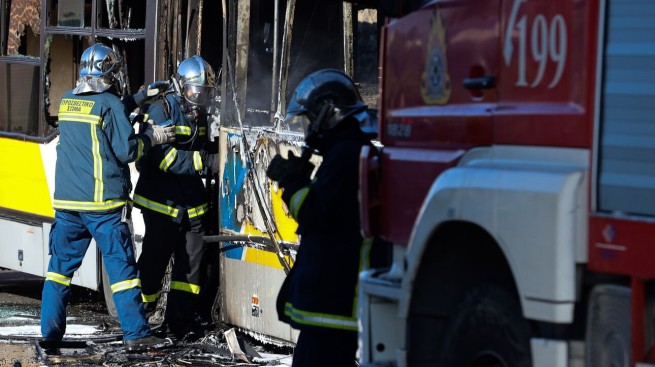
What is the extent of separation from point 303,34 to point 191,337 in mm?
2215

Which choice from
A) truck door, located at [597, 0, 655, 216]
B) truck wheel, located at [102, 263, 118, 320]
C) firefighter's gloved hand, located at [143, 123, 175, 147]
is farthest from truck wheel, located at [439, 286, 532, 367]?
truck wheel, located at [102, 263, 118, 320]

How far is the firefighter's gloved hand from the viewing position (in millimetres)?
8297

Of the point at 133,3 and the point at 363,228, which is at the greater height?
the point at 133,3

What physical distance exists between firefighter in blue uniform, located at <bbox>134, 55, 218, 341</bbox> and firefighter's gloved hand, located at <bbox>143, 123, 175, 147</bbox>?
86 millimetres

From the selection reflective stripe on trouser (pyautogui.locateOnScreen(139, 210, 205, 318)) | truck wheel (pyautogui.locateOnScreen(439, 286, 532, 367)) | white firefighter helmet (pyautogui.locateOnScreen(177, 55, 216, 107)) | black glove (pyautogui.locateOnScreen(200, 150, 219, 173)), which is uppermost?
white firefighter helmet (pyautogui.locateOnScreen(177, 55, 216, 107))

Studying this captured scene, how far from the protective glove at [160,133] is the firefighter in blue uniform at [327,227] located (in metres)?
3.03

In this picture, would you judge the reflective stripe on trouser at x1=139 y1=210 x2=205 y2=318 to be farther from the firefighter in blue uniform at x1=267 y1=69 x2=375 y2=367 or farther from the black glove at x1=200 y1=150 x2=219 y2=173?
the firefighter in blue uniform at x1=267 y1=69 x2=375 y2=367

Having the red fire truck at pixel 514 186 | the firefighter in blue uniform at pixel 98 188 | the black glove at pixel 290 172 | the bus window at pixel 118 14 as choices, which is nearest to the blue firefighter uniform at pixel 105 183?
the firefighter in blue uniform at pixel 98 188

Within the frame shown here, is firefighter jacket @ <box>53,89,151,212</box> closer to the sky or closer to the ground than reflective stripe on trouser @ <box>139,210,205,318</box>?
closer to the sky

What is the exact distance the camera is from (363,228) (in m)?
4.95

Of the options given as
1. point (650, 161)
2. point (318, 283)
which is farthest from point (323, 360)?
point (650, 161)

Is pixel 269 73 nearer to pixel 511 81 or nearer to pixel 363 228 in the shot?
pixel 363 228

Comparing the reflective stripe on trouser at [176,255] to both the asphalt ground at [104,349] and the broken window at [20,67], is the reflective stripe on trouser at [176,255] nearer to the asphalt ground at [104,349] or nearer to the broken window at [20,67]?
the asphalt ground at [104,349]

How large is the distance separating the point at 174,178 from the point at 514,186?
501 centimetres
